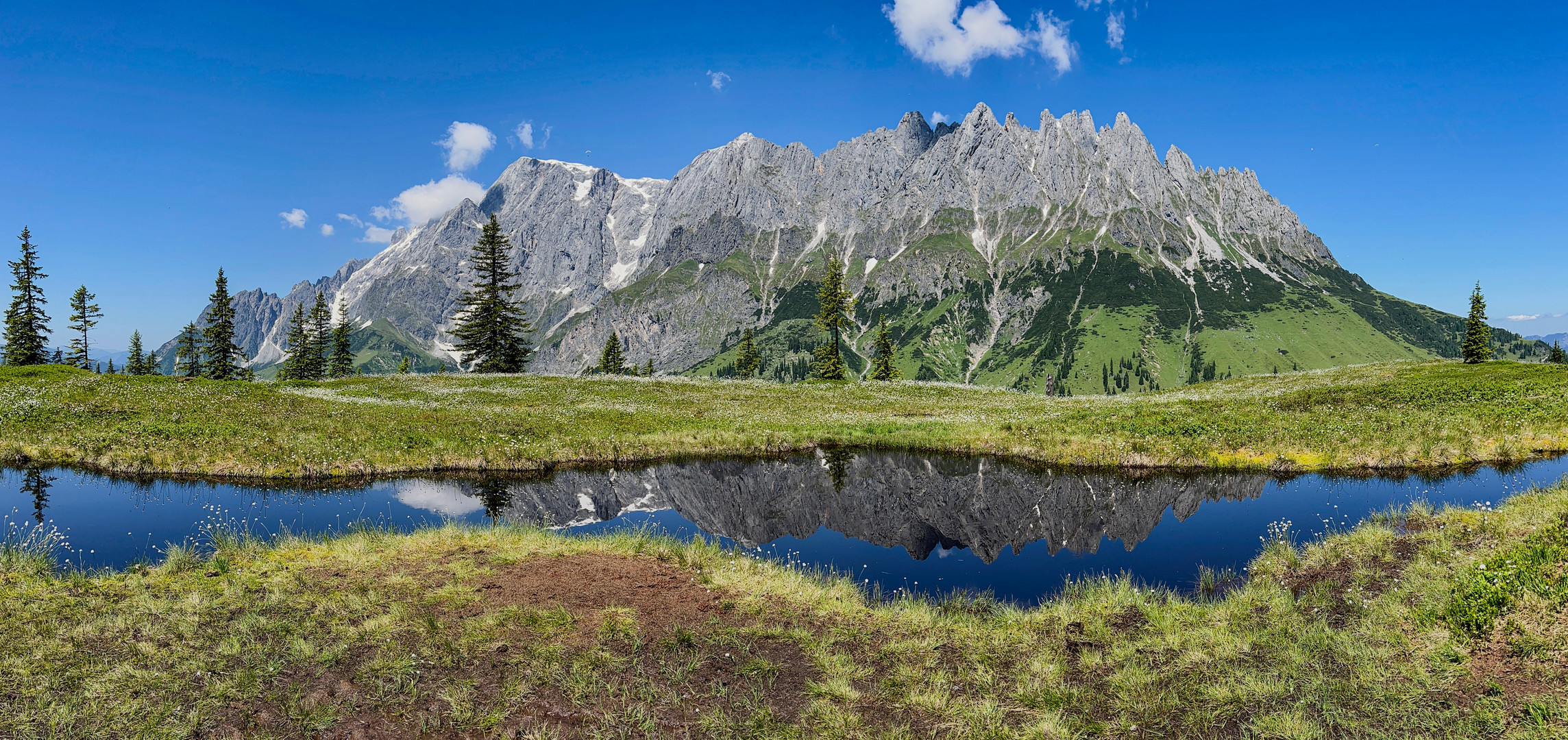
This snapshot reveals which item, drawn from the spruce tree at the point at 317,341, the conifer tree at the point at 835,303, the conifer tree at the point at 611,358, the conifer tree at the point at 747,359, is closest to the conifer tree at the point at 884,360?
the conifer tree at the point at 835,303

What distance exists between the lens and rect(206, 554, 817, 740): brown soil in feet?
26.6

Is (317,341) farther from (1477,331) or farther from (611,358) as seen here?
(1477,331)

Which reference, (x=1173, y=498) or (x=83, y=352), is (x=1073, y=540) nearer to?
(x=1173, y=498)

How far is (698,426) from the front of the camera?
1471 inches

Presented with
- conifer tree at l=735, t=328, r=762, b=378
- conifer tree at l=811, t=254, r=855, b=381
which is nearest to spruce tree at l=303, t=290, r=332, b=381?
conifer tree at l=735, t=328, r=762, b=378

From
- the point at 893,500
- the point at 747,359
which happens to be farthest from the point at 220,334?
the point at 893,500

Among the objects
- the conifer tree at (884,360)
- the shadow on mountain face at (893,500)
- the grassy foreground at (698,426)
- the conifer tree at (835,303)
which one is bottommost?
the shadow on mountain face at (893,500)

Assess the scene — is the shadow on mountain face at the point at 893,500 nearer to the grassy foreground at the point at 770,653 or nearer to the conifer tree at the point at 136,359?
the grassy foreground at the point at 770,653

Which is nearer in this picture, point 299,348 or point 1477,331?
point 1477,331

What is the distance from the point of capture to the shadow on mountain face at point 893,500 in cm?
1888

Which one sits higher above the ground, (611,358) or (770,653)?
(611,358)

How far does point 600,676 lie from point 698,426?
28182 millimetres

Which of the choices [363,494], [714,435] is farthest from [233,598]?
[714,435]

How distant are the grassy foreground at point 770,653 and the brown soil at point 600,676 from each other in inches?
1.7
